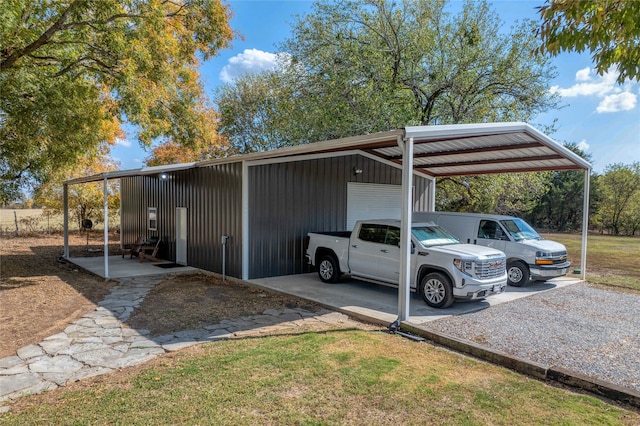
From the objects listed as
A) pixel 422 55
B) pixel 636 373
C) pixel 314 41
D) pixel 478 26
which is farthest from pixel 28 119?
pixel 478 26

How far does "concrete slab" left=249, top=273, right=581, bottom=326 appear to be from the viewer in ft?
21.4

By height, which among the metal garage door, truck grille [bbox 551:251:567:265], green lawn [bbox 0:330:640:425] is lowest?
green lawn [bbox 0:330:640:425]

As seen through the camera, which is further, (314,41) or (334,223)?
(314,41)

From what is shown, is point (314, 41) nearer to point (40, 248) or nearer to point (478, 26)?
point (478, 26)

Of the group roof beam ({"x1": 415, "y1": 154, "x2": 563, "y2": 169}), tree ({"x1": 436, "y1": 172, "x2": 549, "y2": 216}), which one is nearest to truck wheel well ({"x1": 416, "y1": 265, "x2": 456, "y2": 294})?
roof beam ({"x1": 415, "y1": 154, "x2": 563, "y2": 169})

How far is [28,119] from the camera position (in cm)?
940

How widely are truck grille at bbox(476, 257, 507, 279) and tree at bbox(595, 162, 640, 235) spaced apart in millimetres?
29357

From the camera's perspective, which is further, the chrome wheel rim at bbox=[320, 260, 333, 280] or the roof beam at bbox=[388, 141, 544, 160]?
the chrome wheel rim at bbox=[320, 260, 333, 280]

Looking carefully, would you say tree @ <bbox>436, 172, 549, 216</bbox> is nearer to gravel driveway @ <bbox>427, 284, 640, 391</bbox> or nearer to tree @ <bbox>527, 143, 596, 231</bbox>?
gravel driveway @ <bbox>427, 284, 640, 391</bbox>

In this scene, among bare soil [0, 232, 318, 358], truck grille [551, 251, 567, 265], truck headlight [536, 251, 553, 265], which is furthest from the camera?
truck grille [551, 251, 567, 265]

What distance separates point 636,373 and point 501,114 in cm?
1043

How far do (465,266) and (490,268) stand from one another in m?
0.62

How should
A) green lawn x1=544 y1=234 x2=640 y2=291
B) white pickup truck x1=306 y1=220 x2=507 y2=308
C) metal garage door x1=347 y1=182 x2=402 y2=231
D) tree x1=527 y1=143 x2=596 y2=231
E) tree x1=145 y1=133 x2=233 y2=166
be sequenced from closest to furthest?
white pickup truck x1=306 y1=220 x2=507 y2=308 < green lawn x1=544 y1=234 x2=640 y2=291 < metal garage door x1=347 y1=182 x2=402 y2=231 < tree x1=145 y1=133 x2=233 y2=166 < tree x1=527 y1=143 x2=596 y2=231

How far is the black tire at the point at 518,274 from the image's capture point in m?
8.91
